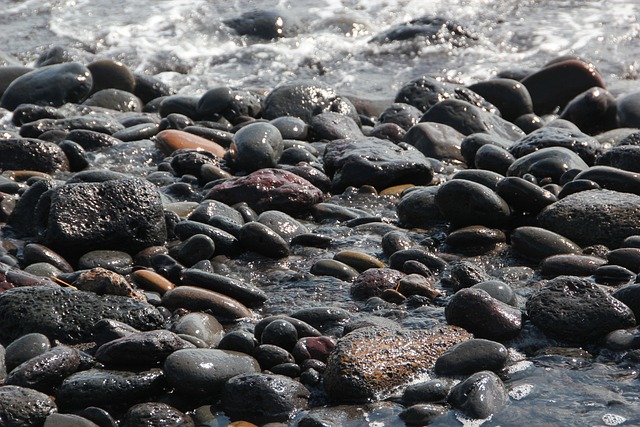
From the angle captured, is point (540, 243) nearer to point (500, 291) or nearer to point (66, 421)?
point (500, 291)

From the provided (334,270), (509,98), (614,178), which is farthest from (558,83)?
(334,270)

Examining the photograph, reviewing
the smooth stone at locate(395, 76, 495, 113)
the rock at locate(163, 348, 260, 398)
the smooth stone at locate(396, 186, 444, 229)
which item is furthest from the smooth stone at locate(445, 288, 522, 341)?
the smooth stone at locate(395, 76, 495, 113)

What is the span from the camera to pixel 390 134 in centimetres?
792

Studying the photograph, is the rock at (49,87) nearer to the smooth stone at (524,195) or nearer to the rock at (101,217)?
the rock at (101,217)

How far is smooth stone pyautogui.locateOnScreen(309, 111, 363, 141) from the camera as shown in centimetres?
795

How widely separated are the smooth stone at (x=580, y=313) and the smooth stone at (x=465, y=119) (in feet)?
12.2

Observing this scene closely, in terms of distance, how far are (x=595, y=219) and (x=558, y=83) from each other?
180 inches

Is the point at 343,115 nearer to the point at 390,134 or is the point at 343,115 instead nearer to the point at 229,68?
the point at 390,134

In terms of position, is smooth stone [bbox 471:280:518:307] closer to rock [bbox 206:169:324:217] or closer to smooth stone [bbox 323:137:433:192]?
rock [bbox 206:169:324:217]

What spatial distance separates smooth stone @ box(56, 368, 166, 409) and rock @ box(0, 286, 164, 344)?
18.1 inches

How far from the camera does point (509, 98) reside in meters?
9.23

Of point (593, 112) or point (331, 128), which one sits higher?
Result: point (331, 128)

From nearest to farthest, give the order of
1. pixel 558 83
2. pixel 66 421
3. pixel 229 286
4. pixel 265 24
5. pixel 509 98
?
pixel 66 421, pixel 229 286, pixel 509 98, pixel 558 83, pixel 265 24

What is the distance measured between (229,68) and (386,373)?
8263 millimetres
